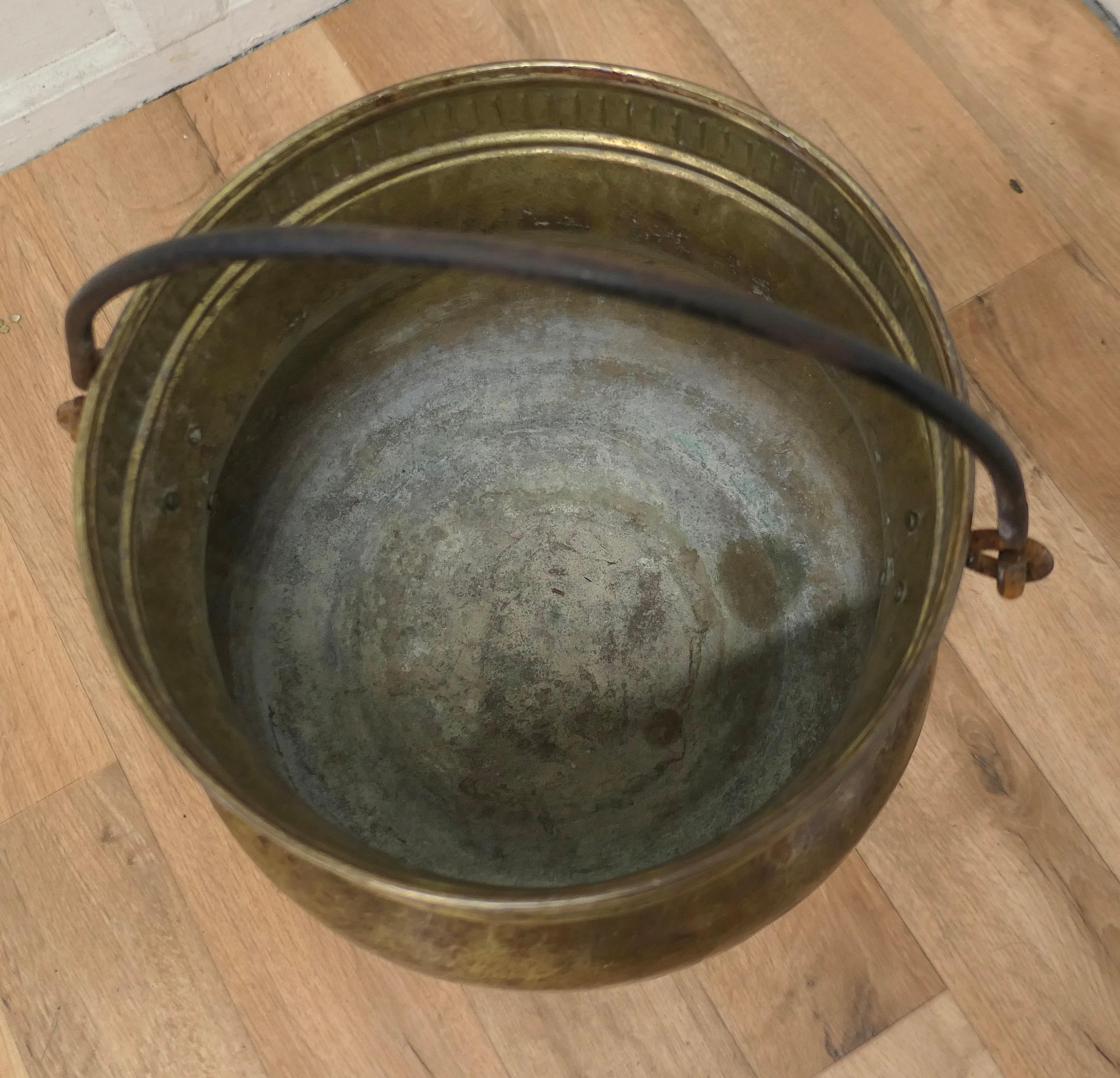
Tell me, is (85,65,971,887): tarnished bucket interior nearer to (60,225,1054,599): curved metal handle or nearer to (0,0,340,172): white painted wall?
(60,225,1054,599): curved metal handle

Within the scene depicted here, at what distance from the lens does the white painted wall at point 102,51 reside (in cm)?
132

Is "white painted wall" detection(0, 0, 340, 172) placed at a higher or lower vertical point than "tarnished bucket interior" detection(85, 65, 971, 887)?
higher

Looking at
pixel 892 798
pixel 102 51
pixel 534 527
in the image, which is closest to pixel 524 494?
pixel 534 527

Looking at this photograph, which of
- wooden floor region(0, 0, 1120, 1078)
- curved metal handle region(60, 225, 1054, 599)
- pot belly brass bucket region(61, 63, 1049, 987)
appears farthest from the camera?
wooden floor region(0, 0, 1120, 1078)

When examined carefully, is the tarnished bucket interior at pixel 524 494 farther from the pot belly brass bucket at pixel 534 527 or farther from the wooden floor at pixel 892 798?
the wooden floor at pixel 892 798

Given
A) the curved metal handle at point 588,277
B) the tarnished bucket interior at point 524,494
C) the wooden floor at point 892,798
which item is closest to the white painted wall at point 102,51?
the wooden floor at point 892,798

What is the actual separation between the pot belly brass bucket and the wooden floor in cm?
32

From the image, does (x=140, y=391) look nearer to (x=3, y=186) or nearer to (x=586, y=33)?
(x=3, y=186)

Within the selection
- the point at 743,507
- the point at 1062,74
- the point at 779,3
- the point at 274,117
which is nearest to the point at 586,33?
the point at 779,3

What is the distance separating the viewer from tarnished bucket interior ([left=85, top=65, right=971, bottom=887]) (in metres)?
0.87

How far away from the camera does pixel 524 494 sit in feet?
3.69

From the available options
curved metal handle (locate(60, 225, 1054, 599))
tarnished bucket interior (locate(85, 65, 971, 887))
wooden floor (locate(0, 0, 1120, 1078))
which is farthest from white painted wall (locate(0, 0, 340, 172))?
curved metal handle (locate(60, 225, 1054, 599))

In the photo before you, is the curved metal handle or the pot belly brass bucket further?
the pot belly brass bucket

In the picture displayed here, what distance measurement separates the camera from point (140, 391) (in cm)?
88
